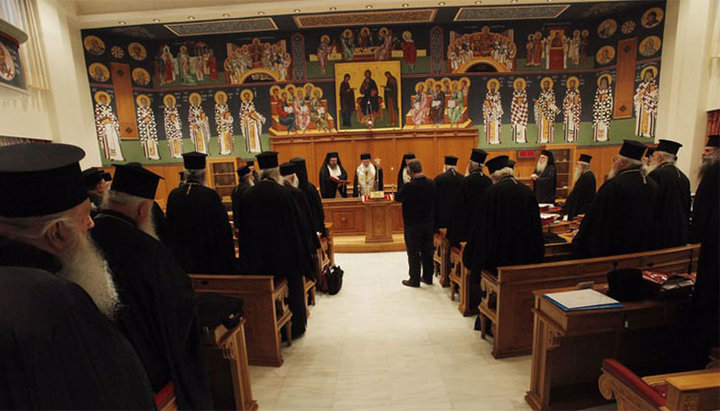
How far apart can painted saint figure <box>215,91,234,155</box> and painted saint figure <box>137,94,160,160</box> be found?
2335 millimetres

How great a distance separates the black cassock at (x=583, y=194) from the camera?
6.37 metres

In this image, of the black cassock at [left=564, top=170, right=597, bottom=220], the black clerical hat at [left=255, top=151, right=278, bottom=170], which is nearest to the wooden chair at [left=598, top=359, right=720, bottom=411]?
the black clerical hat at [left=255, top=151, right=278, bottom=170]

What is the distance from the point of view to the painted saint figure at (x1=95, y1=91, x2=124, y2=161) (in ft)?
34.4

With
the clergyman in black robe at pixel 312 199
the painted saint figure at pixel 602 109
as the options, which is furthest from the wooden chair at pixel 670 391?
the painted saint figure at pixel 602 109

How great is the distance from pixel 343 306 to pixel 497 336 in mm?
2304

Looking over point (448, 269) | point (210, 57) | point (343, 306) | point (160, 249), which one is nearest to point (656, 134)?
point (448, 269)

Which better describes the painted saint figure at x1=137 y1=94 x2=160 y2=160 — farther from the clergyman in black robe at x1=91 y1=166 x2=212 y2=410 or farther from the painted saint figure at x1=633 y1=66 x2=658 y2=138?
the painted saint figure at x1=633 y1=66 x2=658 y2=138

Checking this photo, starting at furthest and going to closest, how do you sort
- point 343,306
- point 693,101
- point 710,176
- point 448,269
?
point 693,101 → point 448,269 → point 343,306 → point 710,176

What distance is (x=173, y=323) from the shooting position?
5.83 feet

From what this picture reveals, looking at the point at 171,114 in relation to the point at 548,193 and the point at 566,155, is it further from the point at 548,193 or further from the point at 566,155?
the point at 566,155

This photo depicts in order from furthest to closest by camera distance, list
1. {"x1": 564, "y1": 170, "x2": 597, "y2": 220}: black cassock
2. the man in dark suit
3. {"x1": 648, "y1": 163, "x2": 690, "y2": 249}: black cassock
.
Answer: {"x1": 564, "y1": 170, "x2": 597, "y2": 220}: black cassock → the man in dark suit → {"x1": 648, "y1": 163, "x2": 690, "y2": 249}: black cassock

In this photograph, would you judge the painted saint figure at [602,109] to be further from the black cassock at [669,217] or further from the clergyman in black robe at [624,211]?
the clergyman in black robe at [624,211]

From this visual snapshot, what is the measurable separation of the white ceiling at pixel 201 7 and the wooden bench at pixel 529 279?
26.2ft

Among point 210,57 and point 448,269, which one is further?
point 210,57
